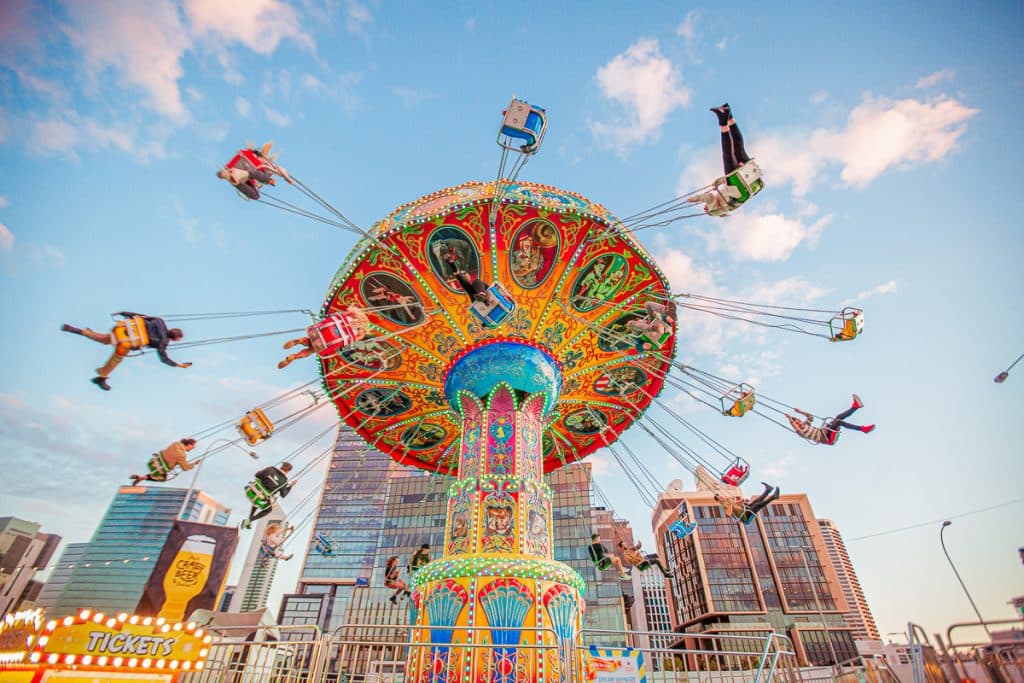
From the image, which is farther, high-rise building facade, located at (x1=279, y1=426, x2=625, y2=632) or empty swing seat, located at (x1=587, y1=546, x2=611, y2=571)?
high-rise building facade, located at (x1=279, y1=426, x2=625, y2=632)

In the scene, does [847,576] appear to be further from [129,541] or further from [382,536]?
[129,541]

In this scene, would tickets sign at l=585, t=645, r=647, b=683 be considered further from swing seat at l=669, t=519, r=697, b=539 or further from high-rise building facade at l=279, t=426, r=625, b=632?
high-rise building facade at l=279, t=426, r=625, b=632

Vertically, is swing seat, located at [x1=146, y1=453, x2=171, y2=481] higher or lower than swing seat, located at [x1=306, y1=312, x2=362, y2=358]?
lower

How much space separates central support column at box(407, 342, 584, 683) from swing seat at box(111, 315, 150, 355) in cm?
530

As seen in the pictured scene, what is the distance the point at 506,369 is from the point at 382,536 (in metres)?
46.5

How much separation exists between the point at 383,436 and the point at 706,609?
60.2 m

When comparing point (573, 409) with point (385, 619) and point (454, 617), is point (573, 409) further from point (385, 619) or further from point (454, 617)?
point (385, 619)

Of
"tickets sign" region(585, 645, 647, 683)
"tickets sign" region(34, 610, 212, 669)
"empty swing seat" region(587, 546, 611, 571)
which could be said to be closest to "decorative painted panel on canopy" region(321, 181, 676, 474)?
"empty swing seat" region(587, 546, 611, 571)

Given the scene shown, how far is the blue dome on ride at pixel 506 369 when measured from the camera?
9.68 m

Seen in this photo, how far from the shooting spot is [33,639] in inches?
306

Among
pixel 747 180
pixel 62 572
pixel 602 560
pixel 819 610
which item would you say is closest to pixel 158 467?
pixel 602 560

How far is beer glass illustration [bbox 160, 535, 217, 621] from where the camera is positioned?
75.8 feet

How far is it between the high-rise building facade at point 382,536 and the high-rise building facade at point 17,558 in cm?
1479

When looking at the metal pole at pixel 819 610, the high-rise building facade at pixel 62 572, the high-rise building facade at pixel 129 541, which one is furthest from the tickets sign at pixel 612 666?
the high-rise building facade at pixel 62 572
